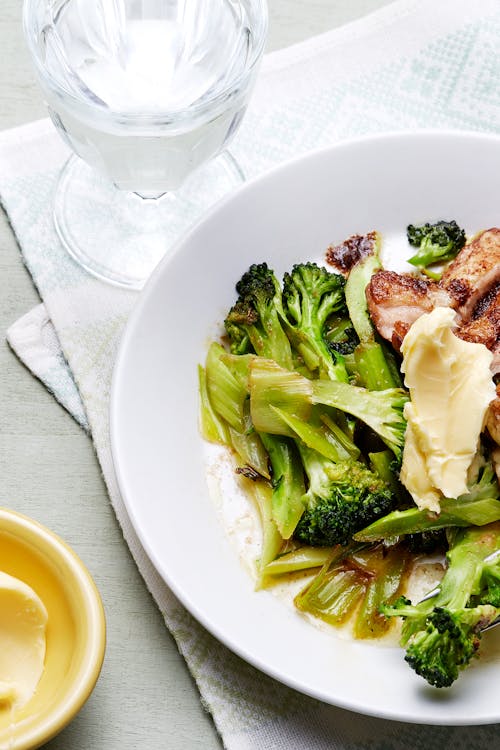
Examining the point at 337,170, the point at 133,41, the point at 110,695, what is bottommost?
the point at 110,695

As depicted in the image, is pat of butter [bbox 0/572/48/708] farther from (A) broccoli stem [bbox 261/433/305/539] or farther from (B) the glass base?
(B) the glass base

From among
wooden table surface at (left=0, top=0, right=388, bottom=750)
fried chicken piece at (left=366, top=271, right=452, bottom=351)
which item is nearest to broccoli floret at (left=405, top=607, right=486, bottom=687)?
wooden table surface at (left=0, top=0, right=388, bottom=750)

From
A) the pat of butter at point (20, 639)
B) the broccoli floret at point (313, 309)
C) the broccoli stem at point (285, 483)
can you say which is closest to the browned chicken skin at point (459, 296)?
the broccoli floret at point (313, 309)

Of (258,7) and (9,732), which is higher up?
(258,7)

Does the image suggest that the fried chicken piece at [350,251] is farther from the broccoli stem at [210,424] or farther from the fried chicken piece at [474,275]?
the broccoli stem at [210,424]

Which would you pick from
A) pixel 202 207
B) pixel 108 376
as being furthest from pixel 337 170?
pixel 108 376

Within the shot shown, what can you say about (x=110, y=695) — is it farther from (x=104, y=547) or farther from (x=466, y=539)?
(x=466, y=539)

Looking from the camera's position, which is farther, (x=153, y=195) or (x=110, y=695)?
(x=153, y=195)
